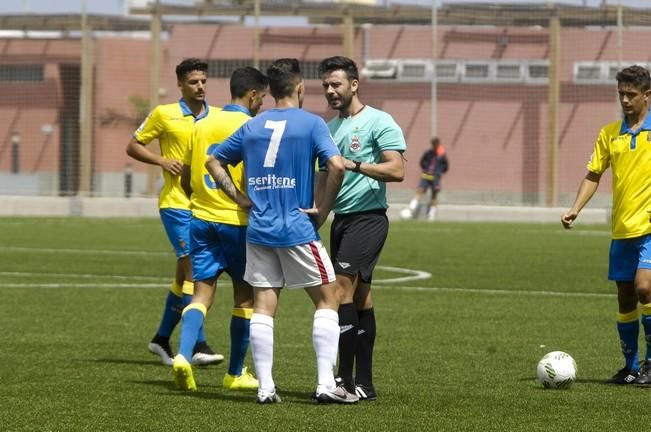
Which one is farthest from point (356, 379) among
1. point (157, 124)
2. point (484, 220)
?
point (484, 220)

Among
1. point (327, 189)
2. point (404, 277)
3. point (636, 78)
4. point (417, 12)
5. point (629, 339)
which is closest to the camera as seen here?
point (327, 189)

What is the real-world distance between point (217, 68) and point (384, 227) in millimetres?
40620

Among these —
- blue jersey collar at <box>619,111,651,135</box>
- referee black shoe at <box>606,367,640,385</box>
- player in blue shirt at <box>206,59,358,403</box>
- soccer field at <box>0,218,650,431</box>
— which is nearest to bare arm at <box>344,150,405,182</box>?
player in blue shirt at <box>206,59,358,403</box>

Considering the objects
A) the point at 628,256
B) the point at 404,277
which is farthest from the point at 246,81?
the point at 404,277

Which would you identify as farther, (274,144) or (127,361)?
(127,361)

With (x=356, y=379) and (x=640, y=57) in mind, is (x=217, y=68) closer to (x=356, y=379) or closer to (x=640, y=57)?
(x=640, y=57)

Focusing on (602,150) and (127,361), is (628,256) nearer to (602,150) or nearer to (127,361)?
(602,150)

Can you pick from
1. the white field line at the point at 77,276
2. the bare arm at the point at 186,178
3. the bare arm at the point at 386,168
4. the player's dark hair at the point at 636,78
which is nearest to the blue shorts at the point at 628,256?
the player's dark hair at the point at 636,78

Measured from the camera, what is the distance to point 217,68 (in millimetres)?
49438

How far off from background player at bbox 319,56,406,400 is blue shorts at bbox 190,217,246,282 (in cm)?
80

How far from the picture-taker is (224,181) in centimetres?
901

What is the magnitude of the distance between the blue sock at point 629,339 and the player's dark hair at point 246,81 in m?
3.16

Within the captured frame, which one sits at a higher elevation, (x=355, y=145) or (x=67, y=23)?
(x=67, y=23)

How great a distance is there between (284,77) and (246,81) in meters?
1.31
